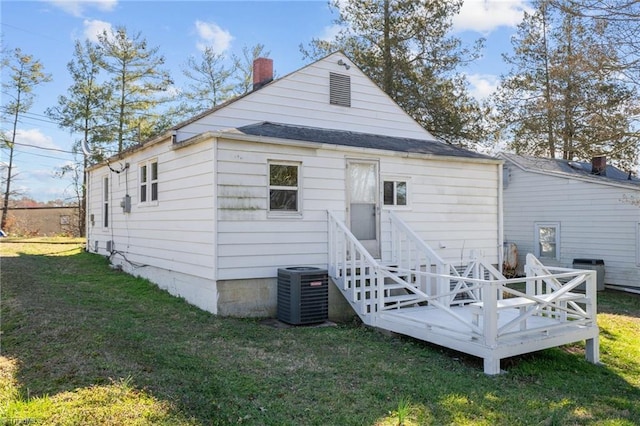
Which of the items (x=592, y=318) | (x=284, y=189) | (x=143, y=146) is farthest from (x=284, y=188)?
(x=592, y=318)

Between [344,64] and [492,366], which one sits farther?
[344,64]

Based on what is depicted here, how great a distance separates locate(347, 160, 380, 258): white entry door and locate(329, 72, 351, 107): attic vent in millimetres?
2318

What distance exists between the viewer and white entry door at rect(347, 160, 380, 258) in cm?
859

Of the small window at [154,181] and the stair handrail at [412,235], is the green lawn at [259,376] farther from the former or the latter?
the small window at [154,181]

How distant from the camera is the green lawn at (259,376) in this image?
3.87 m

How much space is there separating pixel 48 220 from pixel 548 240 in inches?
988

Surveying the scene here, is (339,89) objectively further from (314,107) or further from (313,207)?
(313,207)

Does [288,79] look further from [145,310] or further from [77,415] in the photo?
[77,415]

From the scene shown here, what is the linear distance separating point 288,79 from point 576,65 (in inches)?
247

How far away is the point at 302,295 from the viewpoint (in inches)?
281

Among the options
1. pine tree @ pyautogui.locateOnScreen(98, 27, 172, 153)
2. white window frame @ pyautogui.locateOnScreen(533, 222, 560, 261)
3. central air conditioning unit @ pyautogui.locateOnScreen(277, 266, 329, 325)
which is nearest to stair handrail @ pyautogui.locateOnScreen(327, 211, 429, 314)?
central air conditioning unit @ pyautogui.locateOnScreen(277, 266, 329, 325)

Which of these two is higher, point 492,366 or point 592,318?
point 592,318

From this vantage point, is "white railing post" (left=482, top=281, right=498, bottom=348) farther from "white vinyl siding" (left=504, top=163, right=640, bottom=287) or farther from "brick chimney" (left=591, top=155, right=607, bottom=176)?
"brick chimney" (left=591, top=155, right=607, bottom=176)

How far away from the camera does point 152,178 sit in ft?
32.9
